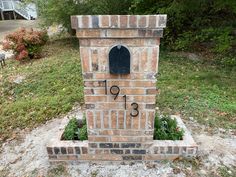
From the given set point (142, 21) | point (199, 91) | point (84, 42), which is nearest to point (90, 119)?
point (84, 42)

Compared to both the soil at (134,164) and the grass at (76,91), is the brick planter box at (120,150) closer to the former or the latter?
the soil at (134,164)

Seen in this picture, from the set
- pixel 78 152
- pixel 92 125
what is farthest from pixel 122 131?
pixel 78 152

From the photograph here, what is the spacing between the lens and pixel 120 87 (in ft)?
6.44

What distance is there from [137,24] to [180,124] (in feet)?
4.51

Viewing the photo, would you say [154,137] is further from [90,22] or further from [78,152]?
[90,22]

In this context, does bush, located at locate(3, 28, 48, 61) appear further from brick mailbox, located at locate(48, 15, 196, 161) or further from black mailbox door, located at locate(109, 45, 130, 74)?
black mailbox door, located at locate(109, 45, 130, 74)

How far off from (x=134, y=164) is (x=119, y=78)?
88 centimetres

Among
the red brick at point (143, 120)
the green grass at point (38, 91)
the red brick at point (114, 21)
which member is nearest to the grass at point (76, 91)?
the green grass at point (38, 91)

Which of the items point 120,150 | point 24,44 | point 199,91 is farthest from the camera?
point 24,44

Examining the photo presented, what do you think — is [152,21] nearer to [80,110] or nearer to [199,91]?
[80,110]

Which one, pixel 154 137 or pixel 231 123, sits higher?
pixel 154 137

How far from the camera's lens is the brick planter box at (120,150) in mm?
2211

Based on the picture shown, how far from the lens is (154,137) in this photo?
7.72ft

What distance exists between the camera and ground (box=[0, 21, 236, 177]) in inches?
88.0
